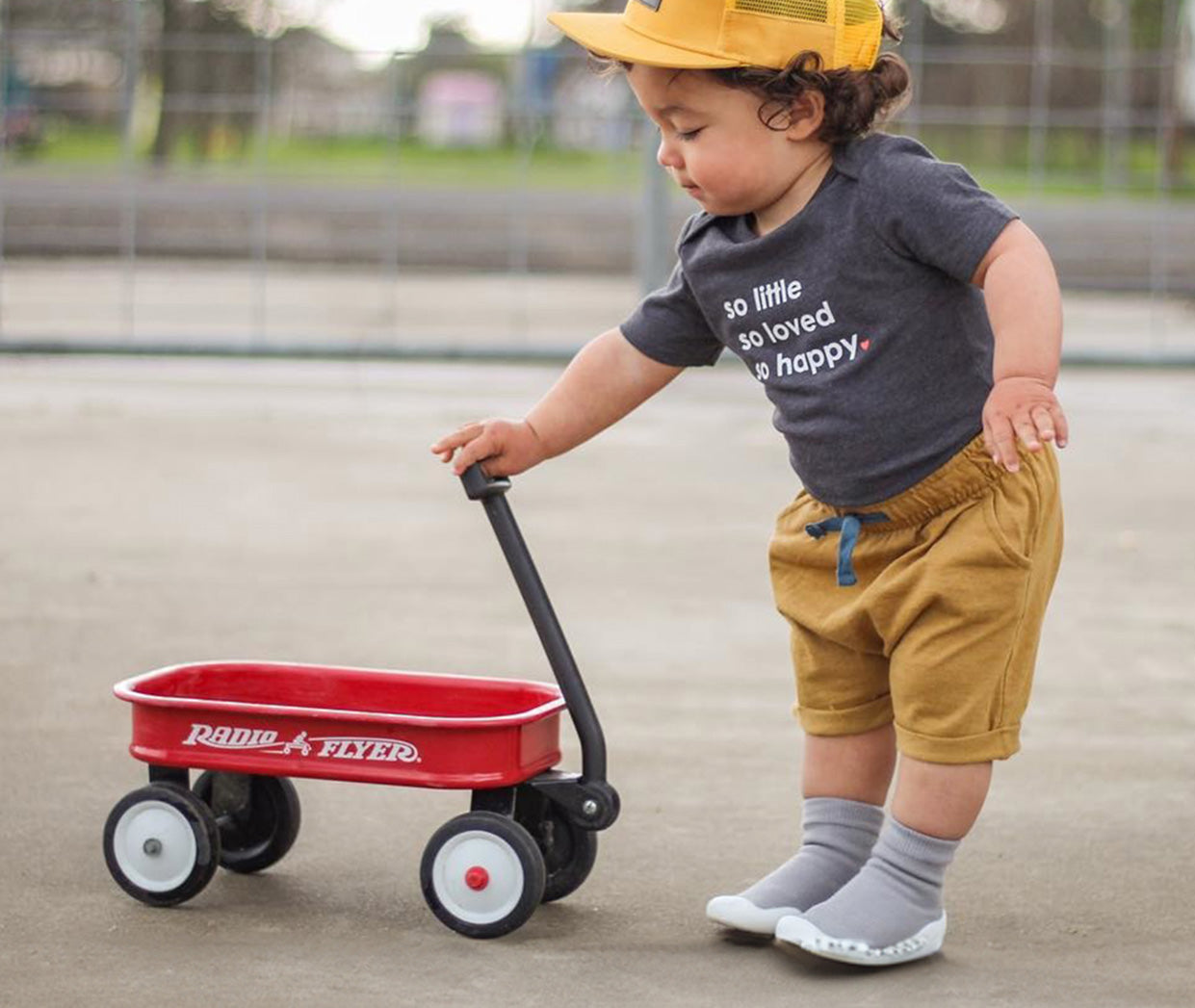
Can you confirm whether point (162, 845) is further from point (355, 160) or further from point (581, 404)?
point (355, 160)

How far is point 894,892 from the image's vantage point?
2.60 meters

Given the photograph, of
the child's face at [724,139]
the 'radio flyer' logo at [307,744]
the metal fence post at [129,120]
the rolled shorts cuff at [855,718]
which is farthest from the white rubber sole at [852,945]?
the metal fence post at [129,120]

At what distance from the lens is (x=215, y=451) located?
265 inches

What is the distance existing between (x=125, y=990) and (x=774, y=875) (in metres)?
0.81

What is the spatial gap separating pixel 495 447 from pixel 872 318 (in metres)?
0.56

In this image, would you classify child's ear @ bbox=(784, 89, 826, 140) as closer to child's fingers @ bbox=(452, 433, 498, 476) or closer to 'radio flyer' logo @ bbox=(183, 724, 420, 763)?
child's fingers @ bbox=(452, 433, 498, 476)

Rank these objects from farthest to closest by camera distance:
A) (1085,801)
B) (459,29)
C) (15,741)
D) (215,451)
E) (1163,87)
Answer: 1. (459,29)
2. (1163,87)
3. (215,451)
4. (15,741)
5. (1085,801)

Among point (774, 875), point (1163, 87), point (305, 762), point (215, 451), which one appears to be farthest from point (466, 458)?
point (1163, 87)

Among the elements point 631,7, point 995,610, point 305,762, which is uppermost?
point 631,7

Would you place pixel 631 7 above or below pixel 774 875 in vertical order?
above

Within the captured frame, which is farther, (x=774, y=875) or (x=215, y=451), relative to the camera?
(x=215, y=451)

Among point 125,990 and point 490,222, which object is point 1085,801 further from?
point 490,222

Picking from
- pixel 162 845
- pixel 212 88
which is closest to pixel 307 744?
pixel 162 845

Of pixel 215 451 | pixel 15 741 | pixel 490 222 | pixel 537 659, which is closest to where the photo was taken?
pixel 15 741
